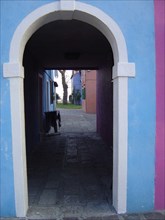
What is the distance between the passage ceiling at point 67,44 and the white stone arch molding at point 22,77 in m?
1.35

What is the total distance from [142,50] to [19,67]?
1.74 metres

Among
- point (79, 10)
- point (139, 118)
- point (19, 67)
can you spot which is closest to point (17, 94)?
point (19, 67)

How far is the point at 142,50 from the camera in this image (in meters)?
3.87

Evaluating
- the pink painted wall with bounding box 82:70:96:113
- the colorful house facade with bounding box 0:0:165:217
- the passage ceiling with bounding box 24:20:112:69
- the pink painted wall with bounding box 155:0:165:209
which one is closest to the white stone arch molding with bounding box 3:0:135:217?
the colorful house facade with bounding box 0:0:165:217

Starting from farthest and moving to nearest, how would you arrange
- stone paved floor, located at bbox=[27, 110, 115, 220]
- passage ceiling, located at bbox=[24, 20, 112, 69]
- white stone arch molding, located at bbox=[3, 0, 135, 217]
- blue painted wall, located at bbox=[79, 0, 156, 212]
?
passage ceiling, located at bbox=[24, 20, 112, 69] → stone paved floor, located at bbox=[27, 110, 115, 220] → blue painted wall, located at bbox=[79, 0, 156, 212] → white stone arch molding, located at bbox=[3, 0, 135, 217]

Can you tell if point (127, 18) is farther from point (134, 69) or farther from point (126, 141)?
point (126, 141)

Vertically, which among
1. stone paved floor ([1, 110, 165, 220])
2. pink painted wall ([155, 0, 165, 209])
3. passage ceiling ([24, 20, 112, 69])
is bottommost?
stone paved floor ([1, 110, 165, 220])

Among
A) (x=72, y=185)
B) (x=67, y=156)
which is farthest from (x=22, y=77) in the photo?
(x=67, y=156)

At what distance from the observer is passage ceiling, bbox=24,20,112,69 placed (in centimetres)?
554

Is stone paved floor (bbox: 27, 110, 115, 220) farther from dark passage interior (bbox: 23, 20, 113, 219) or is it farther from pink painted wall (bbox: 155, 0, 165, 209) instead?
pink painted wall (bbox: 155, 0, 165, 209)

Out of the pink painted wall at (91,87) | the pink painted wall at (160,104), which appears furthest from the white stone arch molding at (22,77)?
the pink painted wall at (91,87)

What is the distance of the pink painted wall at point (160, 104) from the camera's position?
3896mm

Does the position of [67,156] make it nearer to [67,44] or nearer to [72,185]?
[72,185]

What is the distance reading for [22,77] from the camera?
151 inches
